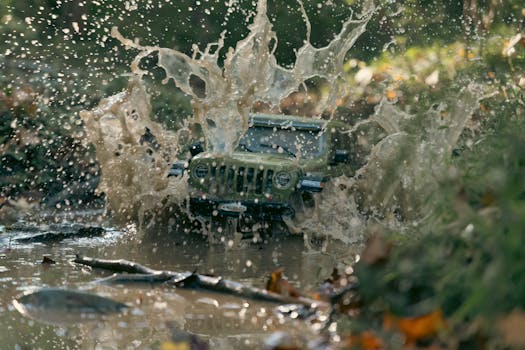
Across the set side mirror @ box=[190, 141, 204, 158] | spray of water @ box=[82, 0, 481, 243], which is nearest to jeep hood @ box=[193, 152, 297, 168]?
spray of water @ box=[82, 0, 481, 243]

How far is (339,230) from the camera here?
11.8 m

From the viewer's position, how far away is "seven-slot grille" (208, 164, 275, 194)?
11.8 metres

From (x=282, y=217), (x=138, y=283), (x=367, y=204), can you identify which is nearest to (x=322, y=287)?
(x=138, y=283)

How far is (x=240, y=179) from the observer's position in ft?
39.1

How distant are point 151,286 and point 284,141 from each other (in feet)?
15.5

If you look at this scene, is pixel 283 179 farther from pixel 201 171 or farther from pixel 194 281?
pixel 194 281

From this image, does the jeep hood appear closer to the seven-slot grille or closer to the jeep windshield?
the seven-slot grille

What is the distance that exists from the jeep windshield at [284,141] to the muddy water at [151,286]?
3.95 ft

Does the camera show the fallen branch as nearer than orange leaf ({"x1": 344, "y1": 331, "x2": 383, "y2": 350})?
No

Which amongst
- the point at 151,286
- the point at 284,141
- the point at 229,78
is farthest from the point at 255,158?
the point at 151,286

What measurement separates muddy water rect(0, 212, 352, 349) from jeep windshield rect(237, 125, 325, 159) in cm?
120

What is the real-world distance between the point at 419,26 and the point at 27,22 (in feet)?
26.4

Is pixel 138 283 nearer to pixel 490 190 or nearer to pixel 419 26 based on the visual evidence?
pixel 490 190

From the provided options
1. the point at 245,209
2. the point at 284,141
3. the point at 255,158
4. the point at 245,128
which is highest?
the point at 245,128
